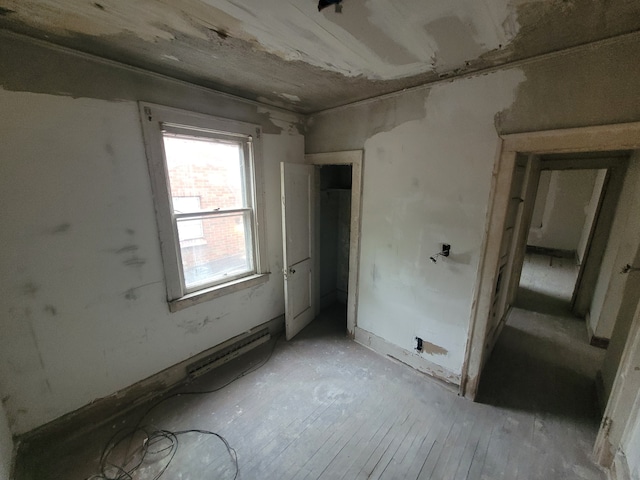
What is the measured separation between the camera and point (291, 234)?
2791 mm

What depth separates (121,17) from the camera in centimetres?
121

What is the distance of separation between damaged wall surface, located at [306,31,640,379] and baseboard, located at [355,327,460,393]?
2.1 inches

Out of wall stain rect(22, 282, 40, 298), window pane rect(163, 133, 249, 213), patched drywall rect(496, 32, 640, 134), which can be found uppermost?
patched drywall rect(496, 32, 640, 134)

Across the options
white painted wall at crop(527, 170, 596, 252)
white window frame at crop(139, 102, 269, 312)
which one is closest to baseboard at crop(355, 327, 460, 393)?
white window frame at crop(139, 102, 269, 312)

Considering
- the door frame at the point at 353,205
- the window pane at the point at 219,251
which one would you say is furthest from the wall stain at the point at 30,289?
the door frame at the point at 353,205

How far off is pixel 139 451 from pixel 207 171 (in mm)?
2224

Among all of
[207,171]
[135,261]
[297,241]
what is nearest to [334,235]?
[297,241]

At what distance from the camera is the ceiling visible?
111 cm

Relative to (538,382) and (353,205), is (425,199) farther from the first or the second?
(538,382)

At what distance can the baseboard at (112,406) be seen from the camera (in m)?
1.76

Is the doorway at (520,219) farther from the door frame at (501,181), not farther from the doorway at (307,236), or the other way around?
the doorway at (307,236)

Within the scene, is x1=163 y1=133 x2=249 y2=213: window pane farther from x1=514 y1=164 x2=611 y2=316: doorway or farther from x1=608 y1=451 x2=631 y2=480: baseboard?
x1=514 y1=164 x2=611 y2=316: doorway

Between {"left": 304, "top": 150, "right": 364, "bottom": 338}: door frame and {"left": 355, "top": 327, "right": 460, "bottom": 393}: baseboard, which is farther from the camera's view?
{"left": 304, "top": 150, "right": 364, "bottom": 338}: door frame

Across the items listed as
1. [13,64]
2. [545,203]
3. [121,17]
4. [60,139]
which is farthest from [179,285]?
[545,203]
